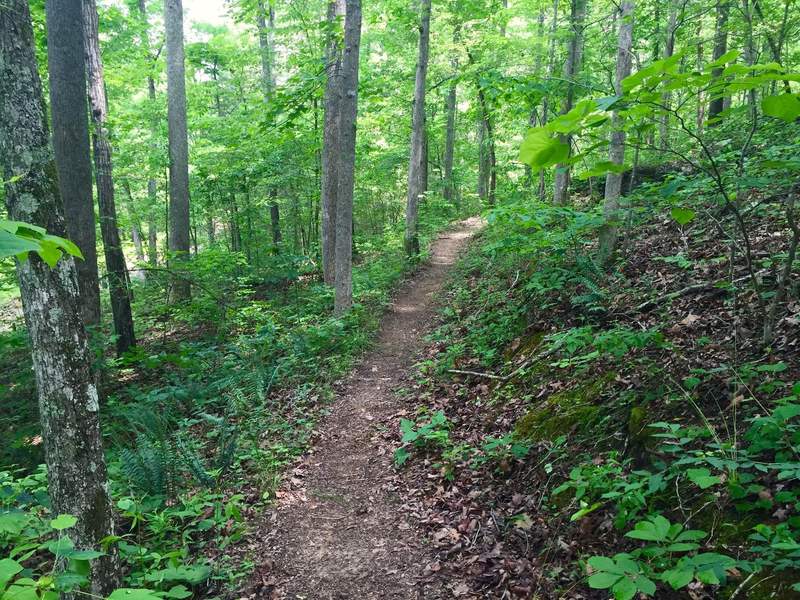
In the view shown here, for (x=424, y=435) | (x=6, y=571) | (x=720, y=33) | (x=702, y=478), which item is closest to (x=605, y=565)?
(x=702, y=478)

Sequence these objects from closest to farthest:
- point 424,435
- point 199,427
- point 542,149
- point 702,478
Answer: point 542,149 < point 702,478 < point 424,435 < point 199,427

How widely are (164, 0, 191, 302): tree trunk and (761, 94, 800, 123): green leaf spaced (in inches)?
524

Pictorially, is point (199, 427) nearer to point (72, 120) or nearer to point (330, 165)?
point (72, 120)

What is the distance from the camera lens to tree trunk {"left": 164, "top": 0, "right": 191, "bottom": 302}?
12.7 metres

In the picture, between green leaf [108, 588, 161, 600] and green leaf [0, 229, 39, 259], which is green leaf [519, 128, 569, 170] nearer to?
green leaf [0, 229, 39, 259]

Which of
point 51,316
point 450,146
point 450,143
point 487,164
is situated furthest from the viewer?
point 487,164

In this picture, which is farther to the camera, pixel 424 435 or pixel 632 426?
pixel 424 435

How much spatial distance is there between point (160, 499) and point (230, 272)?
9.02 metres

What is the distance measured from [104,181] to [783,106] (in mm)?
11315

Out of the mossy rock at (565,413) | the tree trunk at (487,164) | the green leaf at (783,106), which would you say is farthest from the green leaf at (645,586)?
the tree trunk at (487,164)

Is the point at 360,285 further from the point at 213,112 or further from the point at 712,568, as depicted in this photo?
the point at 213,112

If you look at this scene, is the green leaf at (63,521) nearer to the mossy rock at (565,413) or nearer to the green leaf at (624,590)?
the green leaf at (624,590)

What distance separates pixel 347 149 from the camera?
931 centimetres

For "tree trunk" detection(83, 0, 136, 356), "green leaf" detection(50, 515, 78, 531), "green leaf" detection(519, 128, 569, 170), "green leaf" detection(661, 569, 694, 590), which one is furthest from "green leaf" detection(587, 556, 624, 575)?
"tree trunk" detection(83, 0, 136, 356)
